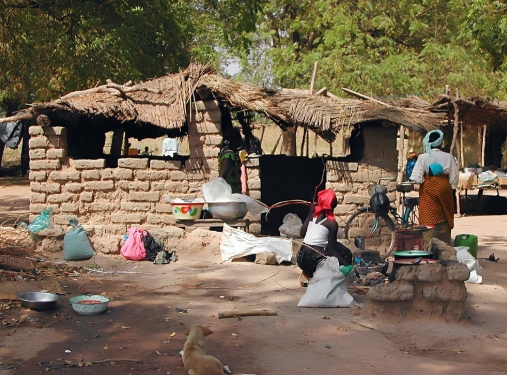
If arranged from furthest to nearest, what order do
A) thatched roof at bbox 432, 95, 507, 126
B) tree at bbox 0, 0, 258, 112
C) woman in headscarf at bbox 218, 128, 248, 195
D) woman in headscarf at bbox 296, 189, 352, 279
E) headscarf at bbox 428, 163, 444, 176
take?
tree at bbox 0, 0, 258, 112
thatched roof at bbox 432, 95, 507, 126
woman in headscarf at bbox 218, 128, 248, 195
headscarf at bbox 428, 163, 444, 176
woman in headscarf at bbox 296, 189, 352, 279

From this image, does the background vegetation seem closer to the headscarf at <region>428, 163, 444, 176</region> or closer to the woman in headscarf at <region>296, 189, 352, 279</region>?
the headscarf at <region>428, 163, 444, 176</region>

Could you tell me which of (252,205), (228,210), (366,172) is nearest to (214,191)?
(228,210)

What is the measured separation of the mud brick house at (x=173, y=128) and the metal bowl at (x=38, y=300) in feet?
11.9

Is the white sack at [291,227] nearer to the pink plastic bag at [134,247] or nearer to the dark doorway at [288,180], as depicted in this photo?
the pink plastic bag at [134,247]

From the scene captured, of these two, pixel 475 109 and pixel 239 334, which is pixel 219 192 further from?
pixel 475 109

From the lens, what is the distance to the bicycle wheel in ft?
33.3

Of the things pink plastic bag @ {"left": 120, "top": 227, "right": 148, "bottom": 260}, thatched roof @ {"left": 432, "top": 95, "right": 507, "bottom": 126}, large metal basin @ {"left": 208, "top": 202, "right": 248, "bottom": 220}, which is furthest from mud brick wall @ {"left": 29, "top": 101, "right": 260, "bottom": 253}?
thatched roof @ {"left": 432, "top": 95, "right": 507, "bottom": 126}

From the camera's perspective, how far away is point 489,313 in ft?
21.7

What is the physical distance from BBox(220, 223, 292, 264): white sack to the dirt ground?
0.96 metres

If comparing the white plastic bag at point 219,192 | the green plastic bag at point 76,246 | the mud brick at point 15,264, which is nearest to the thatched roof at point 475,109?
the white plastic bag at point 219,192

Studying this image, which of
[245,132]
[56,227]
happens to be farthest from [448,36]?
[56,227]

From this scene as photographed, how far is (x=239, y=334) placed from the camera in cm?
571

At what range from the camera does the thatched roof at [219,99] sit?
10.0 meters

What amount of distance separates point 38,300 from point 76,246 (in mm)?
2832
